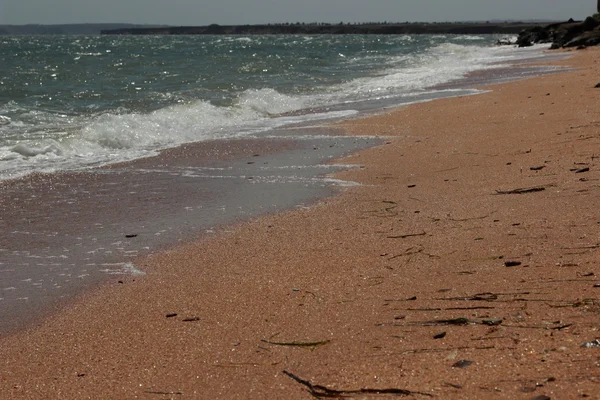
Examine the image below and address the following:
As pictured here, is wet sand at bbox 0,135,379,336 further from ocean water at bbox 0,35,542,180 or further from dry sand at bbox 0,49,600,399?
ocean water at bbox 0,35,542,180

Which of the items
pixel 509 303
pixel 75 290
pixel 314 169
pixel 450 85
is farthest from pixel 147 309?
pixel 450 85

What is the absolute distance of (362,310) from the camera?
389 centimetres

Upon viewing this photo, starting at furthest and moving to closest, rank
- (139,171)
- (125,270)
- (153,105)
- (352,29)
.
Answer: (352,29)
(153,105)
(139,171)
(125,270)

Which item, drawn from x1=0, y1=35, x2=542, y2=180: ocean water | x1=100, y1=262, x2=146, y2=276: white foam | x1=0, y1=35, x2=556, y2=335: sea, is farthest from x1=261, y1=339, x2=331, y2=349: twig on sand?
x1=0, y1=35, x2=542, y2=180: ocean water

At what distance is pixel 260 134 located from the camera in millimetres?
11953

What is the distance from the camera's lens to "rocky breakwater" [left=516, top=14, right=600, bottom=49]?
39344mm

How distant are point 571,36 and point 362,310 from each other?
44302 mm

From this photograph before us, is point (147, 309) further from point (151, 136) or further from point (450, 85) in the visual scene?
point (450, 85)

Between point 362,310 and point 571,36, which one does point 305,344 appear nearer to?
point 362,310

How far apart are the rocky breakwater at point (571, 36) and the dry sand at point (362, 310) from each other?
116ft

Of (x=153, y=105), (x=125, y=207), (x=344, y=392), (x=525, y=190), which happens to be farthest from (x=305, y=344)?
(x=153, y=105)

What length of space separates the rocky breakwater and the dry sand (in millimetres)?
35241

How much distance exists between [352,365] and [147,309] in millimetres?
1478

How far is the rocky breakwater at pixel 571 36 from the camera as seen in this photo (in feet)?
129
